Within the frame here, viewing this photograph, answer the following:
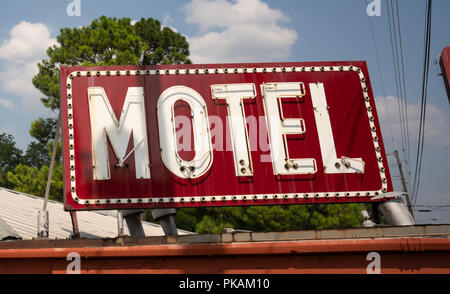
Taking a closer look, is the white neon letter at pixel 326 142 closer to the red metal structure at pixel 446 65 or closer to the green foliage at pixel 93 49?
the red metal structure at pixel 446 65

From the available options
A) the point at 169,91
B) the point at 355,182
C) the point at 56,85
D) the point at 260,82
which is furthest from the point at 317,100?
the point at 56,85

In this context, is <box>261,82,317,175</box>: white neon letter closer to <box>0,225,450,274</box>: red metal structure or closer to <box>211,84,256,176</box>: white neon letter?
<box>211,84,256,176</box>: white neon letter

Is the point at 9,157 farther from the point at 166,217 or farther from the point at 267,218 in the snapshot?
the point at 166,217

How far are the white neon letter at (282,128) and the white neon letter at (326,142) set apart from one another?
0.22m

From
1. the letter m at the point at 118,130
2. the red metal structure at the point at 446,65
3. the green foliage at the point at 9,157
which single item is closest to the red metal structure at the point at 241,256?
the letter m at the point at 118,130

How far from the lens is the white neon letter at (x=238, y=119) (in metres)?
7.04

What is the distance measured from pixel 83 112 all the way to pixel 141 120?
34.9 inches

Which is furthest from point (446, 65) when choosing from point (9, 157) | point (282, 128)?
point (9, 157)

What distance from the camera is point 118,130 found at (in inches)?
273

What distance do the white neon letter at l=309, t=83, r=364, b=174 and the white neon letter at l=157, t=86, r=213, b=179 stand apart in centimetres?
181

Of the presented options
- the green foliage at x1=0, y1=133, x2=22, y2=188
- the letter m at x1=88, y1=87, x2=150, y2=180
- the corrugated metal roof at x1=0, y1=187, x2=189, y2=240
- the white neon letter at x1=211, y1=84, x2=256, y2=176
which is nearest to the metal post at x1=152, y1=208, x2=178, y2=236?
the letter m at x1=88, y1=87, x2=150, y2=180
